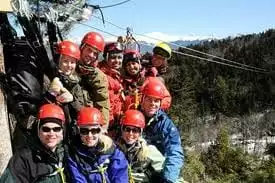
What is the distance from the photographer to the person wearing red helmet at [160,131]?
18.4 feet

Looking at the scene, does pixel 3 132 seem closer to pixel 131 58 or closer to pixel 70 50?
pixel 70 50

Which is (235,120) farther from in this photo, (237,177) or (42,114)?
(42,114)

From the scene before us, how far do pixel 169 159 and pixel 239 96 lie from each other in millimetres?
68541

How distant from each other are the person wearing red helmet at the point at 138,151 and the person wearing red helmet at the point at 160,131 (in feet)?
0.36

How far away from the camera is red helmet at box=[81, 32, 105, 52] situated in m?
5.44

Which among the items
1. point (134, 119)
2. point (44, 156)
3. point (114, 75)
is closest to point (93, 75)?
point (134, 119)

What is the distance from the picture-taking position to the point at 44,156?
430 centimetres

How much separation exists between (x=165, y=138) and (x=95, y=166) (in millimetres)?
1335

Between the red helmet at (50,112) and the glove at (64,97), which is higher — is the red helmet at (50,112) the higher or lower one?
the lower one

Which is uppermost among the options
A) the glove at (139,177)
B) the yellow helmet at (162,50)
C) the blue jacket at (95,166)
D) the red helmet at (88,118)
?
the yellow helmet at (162,50)

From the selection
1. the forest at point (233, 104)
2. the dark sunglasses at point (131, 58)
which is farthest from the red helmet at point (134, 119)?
the forest at point (233, 104)

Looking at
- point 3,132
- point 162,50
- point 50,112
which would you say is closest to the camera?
point 50,112

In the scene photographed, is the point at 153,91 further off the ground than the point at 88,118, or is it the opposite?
the point at 153,91

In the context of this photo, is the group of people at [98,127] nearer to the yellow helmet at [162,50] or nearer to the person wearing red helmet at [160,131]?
the person wearing red helmet at [160,131]
